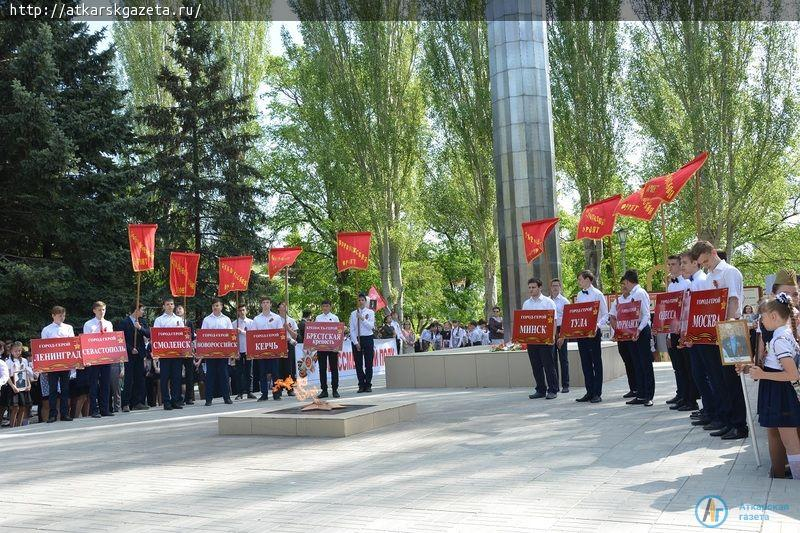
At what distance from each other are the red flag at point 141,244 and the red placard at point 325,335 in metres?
3.66

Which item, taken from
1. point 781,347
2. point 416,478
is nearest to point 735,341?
point 781,347

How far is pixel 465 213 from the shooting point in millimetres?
35688

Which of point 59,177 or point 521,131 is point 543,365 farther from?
point 59,177

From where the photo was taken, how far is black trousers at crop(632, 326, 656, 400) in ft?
37.3

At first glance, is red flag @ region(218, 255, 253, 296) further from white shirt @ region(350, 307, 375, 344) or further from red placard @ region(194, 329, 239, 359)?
white shirt @ region(350, 307, 375, 344)

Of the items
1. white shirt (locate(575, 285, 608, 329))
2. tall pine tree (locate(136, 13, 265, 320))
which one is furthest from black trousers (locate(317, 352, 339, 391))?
tall pine tree (locate(136, 13, 265, 320))

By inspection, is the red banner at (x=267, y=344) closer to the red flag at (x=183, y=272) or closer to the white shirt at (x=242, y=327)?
the white shirt at (x=242, y=327)

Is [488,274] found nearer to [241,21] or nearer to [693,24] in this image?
[693,24]

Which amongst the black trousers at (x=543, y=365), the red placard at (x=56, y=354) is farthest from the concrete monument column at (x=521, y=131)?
the red placard at (x=56, y=354)

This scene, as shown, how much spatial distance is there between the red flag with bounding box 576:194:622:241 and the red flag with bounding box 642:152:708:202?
3.99 ft

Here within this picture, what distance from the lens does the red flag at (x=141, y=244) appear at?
639 inches

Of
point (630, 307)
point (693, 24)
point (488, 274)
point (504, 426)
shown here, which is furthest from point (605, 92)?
point (504, 426)

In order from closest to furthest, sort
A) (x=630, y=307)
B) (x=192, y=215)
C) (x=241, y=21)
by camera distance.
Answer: (x=630, y=307) < (x=192, y=215) < (x=241, y=21)

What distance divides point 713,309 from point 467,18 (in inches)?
Answer: 1098
